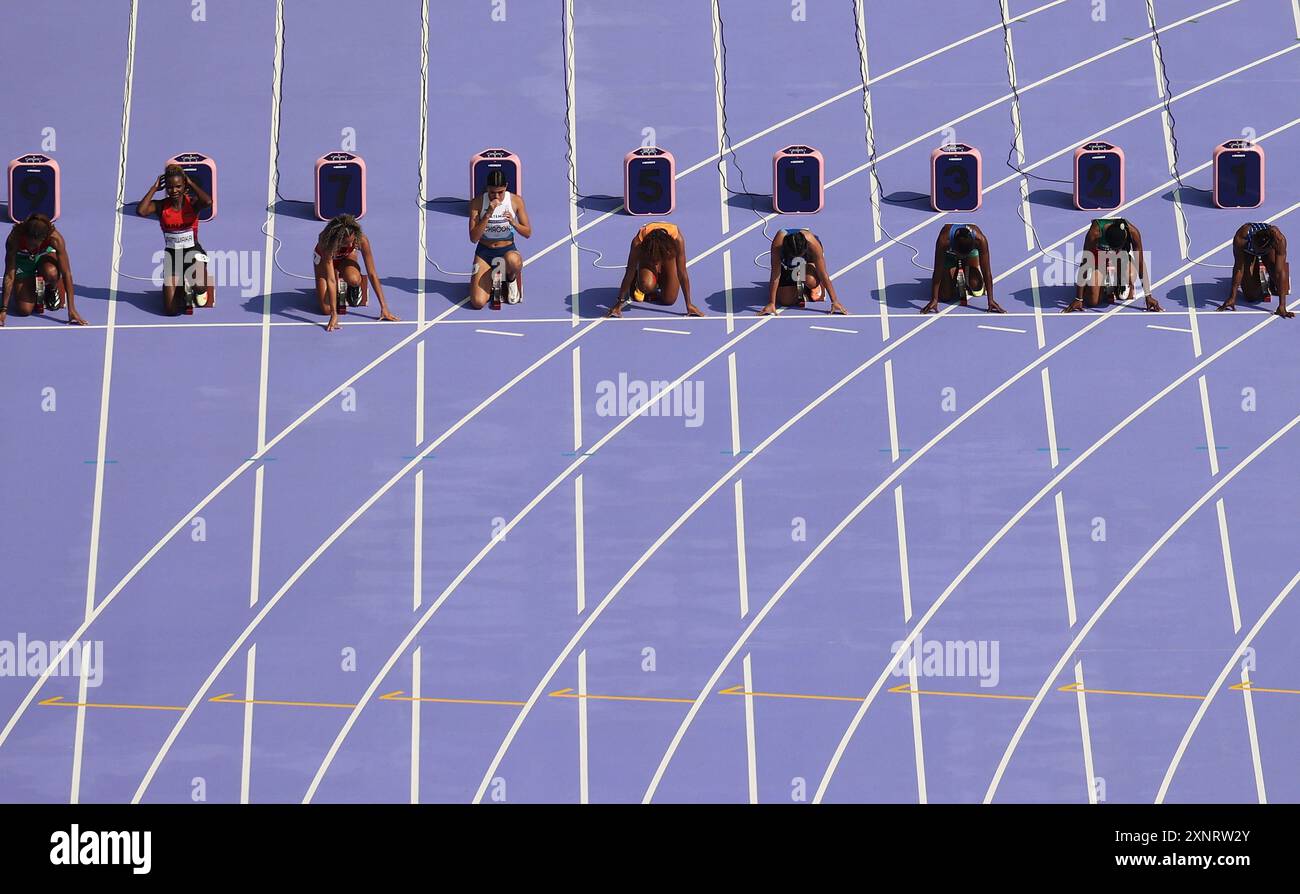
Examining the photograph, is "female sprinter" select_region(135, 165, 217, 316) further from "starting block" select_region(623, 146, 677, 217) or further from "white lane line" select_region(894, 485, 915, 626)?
"white lane line" select_region(894, 485, 915, 626)

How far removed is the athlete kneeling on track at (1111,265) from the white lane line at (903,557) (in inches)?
120

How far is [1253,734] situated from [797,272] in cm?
620

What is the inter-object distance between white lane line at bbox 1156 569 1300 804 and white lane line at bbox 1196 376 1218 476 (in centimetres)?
142

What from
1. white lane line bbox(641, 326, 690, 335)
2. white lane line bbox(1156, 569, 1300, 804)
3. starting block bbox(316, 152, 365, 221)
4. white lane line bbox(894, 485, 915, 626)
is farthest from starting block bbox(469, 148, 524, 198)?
white lane line bbox(1156, 569, 1300, 804)

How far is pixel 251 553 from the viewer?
22109mm

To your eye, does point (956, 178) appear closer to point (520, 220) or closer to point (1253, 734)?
point (520, 220)

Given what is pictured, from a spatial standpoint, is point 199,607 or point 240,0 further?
point 240,0

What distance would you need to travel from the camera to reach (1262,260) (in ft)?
79.8

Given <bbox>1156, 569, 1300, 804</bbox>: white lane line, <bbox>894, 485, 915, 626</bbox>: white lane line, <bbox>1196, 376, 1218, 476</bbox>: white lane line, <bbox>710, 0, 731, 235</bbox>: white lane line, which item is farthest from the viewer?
<bbox>710, 0, 731, 235</bbox>: white lane line

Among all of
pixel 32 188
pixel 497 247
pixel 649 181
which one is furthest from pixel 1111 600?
pixel 32 188

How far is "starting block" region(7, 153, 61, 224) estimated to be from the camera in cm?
2547

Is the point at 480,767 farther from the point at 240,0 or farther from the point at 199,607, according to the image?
the point at 240,0

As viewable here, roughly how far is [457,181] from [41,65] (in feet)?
15.6
